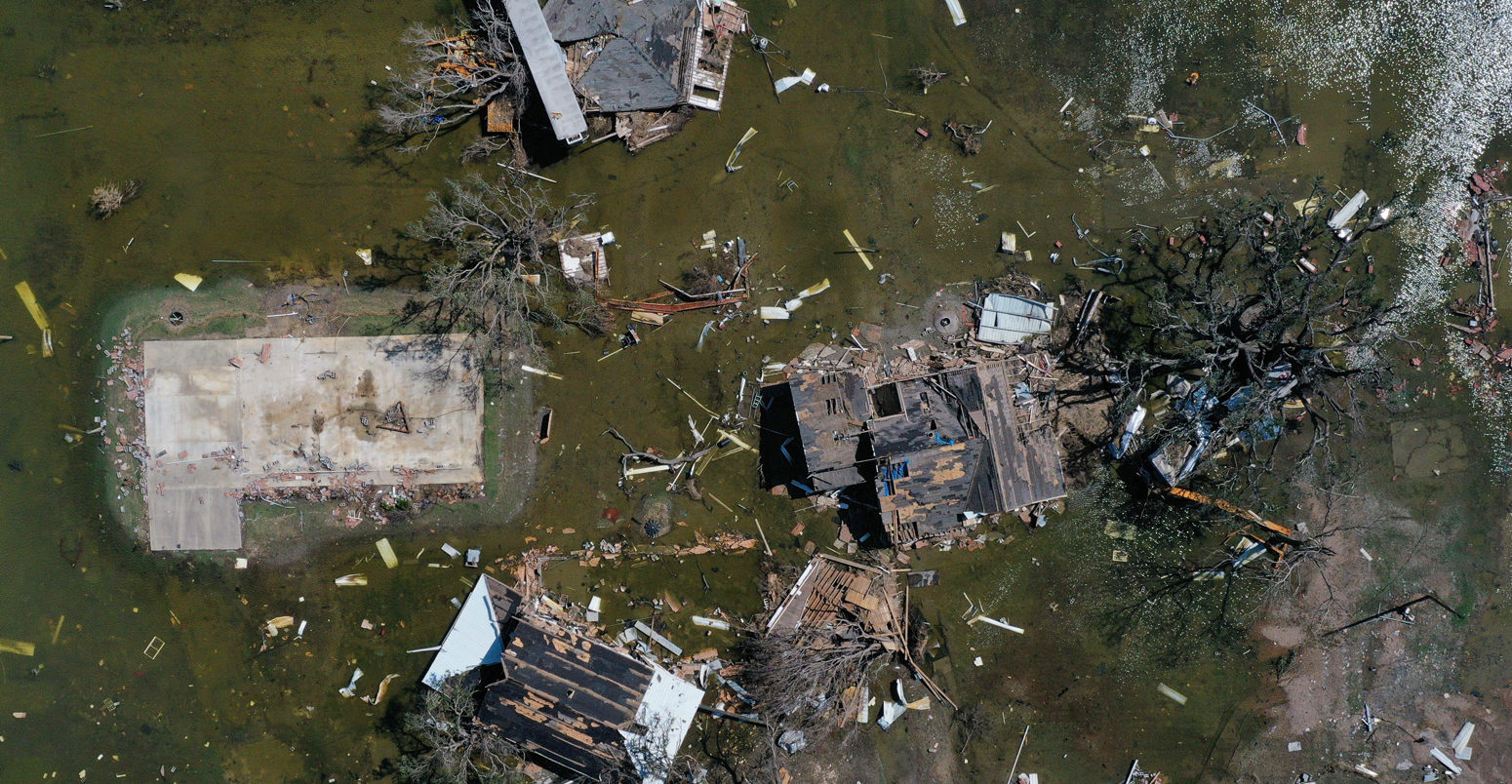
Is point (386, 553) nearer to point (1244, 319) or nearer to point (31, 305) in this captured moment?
point (31, 305)

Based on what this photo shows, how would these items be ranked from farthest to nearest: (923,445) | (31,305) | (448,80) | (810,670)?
(31,305) < (448,80) < (810,670) < (923,445)

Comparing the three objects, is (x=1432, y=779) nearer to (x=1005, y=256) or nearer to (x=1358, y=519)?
(x=1358, y=519)

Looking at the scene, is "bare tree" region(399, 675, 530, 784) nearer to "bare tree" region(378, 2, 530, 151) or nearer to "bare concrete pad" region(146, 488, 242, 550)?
"bare concrete pad" region(146, 488, 242, 550)

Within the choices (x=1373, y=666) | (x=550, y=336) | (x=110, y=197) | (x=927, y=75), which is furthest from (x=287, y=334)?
(x=1373, y=666)

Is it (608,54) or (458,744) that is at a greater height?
(608,54)

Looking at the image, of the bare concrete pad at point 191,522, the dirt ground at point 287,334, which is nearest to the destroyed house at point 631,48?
the dirt ground at point 287,334

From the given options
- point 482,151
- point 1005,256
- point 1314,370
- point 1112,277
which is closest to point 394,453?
point 482,151
